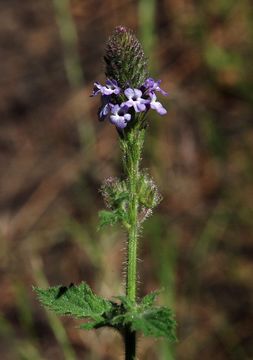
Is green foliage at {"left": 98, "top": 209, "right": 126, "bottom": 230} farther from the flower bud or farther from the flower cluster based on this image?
the flower bud

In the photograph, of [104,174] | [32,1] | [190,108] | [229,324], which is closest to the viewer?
[229,324]

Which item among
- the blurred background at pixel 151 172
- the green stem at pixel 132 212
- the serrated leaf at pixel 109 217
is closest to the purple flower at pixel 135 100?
the green stem at pixel 132 212

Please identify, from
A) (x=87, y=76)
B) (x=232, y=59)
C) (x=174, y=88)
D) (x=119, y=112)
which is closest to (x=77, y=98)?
(x=87, y=76)

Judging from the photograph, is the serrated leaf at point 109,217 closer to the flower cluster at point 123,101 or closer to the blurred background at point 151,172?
the flower cluster at point 123,101

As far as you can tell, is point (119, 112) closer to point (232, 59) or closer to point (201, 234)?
point (201, 234)

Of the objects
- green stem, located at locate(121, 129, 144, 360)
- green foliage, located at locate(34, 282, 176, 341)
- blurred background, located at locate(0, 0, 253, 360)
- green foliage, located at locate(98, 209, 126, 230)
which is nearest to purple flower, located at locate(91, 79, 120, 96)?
green stem, located at locate(121, 129, 144, 360)
